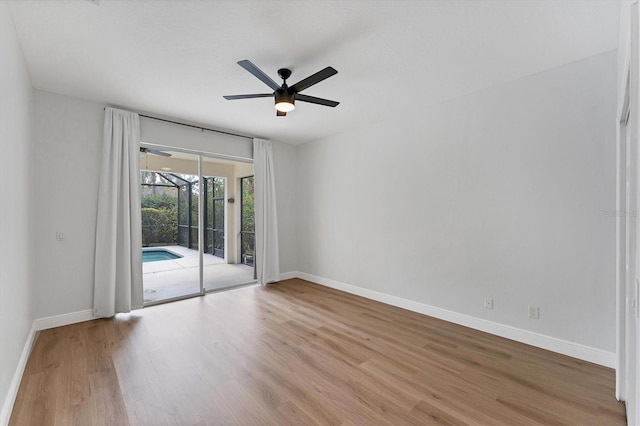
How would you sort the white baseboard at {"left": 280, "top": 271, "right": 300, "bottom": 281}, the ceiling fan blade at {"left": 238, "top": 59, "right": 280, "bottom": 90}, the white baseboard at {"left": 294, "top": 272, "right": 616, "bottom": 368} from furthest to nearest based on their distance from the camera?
the white baseboard at {"left": 280, "top": 271, "right": 300, "bottom": 281} < the white baseboard at {"left": 294, "top": 272, "right": 616, "bottom": 368} < the ceiling fan blade at {"left": 238, "top": 59, "right": 280, "bottom": 90}

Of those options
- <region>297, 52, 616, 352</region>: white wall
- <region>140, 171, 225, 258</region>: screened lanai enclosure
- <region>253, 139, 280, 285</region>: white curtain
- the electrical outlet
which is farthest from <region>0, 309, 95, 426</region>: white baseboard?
the electrical outlet

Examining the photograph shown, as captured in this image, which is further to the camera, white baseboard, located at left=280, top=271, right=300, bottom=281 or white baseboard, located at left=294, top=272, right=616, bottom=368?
white baseboard, located at left=280, top=271, right=300, bottom=281

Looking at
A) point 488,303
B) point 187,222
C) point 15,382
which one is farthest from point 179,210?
point 488,303

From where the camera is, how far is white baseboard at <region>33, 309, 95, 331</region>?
329 cm

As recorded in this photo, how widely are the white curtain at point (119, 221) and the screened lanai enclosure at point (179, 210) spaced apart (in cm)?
35

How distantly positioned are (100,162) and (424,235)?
14.5 ft

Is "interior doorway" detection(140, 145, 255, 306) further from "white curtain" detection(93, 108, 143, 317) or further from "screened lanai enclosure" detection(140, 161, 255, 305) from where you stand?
"white curtain" detection(93, 108, 143, 317)

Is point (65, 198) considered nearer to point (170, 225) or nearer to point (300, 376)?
point (170, 225)

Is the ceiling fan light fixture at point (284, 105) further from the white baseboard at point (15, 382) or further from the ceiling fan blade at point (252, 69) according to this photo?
the white baseboard at point (15, 382)

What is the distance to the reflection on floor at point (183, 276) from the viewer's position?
464 cm

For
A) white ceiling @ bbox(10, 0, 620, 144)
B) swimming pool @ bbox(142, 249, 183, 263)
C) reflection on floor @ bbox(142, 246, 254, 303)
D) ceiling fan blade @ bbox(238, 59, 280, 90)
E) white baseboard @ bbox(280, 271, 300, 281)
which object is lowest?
white baseboard @ bbox(280, 271, 300, 281)

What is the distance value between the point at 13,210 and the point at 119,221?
1.70 meters

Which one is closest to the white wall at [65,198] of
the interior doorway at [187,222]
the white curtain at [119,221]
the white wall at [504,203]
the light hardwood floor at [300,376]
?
the white curtain at [119,221]

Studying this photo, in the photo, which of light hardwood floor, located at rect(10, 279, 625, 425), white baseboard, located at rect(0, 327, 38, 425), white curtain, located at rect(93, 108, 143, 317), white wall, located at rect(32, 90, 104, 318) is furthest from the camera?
white curtain, located at rect(93, 108, 143, 317)
